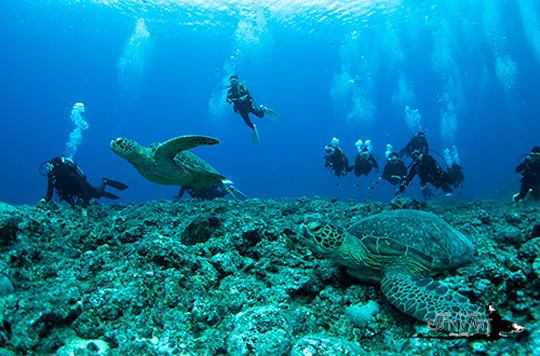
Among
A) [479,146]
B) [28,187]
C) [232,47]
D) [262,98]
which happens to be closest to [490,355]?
[232,47]

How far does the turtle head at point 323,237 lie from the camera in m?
2.36

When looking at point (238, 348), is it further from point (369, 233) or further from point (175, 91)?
point (175, 91)

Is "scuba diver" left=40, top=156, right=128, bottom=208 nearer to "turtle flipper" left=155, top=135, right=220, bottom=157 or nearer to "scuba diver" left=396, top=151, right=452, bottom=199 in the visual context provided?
"turtle flipper" left=155, top=135, right=220, bottom=157

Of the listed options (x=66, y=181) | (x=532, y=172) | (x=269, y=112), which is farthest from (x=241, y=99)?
(x=532, y=172)

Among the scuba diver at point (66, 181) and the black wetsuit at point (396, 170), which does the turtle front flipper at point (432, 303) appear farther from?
the black wetsuit at point (396, 170)

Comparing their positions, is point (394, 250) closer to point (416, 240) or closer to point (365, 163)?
point (416, 240)

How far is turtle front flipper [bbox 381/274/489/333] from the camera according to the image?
1.73 metres

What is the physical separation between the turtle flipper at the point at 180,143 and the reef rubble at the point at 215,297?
3.69ft

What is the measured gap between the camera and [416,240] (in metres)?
2.54

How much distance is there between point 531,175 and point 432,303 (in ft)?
28.2

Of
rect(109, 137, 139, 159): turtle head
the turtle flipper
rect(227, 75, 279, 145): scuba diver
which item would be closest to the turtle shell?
the turtle flipper

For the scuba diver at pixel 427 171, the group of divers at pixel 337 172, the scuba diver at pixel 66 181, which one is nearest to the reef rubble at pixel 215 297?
the group of divers at pixel 337 172

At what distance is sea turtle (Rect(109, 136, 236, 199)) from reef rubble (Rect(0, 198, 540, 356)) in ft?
3.73

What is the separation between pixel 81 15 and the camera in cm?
4062
